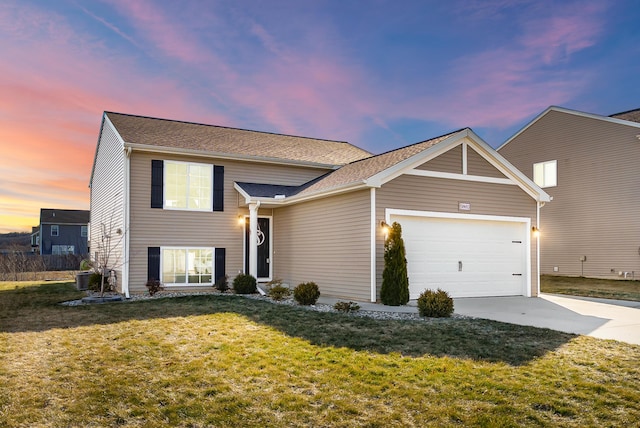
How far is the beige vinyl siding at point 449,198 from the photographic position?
1191cm

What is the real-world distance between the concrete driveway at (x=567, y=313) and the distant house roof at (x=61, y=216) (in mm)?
43117

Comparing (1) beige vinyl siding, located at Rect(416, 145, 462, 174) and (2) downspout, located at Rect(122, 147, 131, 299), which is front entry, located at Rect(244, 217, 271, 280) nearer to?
(2) downspout, located at Rect(122, 147, 131, 299)

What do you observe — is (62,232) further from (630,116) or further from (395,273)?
(630,116)

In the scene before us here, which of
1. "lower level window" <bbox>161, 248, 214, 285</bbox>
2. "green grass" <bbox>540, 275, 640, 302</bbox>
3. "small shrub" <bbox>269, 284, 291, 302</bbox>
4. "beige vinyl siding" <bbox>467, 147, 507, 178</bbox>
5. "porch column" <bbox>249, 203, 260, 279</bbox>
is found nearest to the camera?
"small shrub" <bbox>269, 284, 291, 302</bbox>

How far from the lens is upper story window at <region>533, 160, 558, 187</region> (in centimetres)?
2194

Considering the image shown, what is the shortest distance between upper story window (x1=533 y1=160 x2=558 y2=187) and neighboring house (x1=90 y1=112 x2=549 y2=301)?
8490 millimetres

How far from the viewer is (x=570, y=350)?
21.9 ft

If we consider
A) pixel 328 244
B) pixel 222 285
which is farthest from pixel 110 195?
pixel 328 244

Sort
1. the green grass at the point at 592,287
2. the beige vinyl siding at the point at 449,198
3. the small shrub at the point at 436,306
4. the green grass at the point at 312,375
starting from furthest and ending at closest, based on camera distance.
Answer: the green grass at the point at 592,287 < the beige vinyl siding at the point at 449,198 < the small shrub at the point at 436,306 < the green grass at the point at 312,375

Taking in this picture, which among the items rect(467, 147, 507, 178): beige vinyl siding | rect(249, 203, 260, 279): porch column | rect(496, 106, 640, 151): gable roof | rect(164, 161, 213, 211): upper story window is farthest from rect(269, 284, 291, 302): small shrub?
rect(496, 106, 640, 151): gable roof

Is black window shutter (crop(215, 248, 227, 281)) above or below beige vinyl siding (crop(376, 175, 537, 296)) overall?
below

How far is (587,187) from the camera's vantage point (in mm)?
20469

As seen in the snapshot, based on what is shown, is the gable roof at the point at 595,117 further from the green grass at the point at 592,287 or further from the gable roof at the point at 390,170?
the gable roof at the point at 390,170

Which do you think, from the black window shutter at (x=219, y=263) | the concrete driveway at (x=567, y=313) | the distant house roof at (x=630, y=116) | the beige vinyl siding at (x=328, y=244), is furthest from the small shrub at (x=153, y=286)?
the distant house roof at (x=630, y=116)
